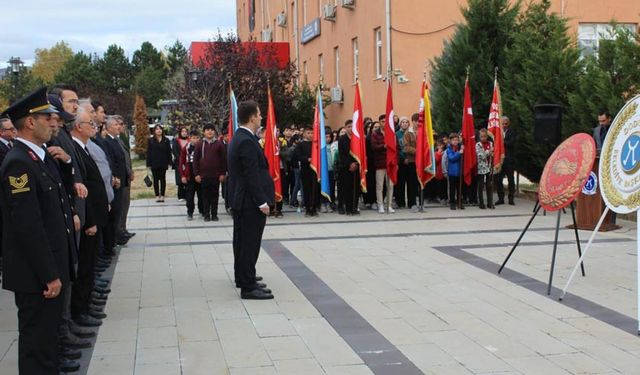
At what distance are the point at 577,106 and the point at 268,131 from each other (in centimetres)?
635

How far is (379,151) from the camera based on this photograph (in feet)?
48.9

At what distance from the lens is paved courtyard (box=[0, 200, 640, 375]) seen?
5445mm

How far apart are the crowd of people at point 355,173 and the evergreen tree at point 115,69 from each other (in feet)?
254

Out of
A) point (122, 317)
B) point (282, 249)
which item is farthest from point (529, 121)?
point (122, 317)

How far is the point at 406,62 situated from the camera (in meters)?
22.4

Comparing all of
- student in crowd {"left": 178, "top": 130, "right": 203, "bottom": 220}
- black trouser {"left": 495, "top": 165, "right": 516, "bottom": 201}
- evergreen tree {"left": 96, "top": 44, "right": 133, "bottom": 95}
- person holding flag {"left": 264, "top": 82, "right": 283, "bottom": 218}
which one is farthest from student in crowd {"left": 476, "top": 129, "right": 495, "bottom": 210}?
evergreen tree {"left": 96, "top": 44, "right": 133, "bottom": 95}

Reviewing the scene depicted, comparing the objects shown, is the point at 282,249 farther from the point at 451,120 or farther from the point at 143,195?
the point at 143,195

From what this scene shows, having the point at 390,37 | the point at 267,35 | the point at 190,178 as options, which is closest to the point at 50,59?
the point at 267,35

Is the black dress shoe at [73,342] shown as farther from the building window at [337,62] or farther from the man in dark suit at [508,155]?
the building window at [337,62]

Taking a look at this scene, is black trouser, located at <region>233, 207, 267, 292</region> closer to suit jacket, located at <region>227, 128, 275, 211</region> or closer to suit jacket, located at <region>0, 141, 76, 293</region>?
suit jacket, located at <region>227, 128, 275, 211</region>

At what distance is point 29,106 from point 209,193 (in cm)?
974

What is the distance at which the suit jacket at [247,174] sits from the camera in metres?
7.39

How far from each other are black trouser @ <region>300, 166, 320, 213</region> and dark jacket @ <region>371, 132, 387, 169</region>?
4.33 feet

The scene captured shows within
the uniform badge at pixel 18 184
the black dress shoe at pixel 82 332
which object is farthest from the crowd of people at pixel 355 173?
the uniform badge at pixel 18 184
